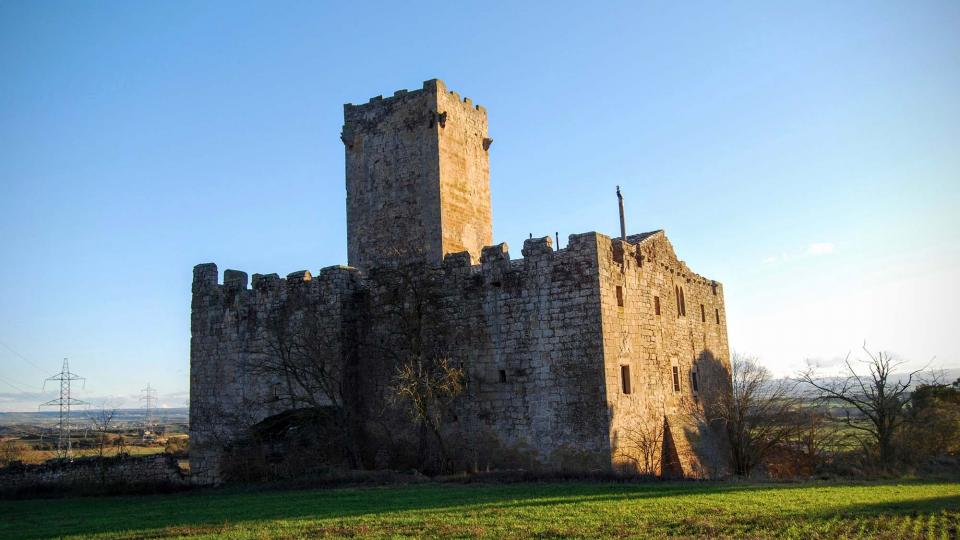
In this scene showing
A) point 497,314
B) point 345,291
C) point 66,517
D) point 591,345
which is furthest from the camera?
point 345,291

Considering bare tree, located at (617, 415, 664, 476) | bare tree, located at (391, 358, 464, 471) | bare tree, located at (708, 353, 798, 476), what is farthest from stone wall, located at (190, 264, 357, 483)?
bare tree, located at (708, 353, 798, 476)

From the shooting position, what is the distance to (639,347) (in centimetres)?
2175

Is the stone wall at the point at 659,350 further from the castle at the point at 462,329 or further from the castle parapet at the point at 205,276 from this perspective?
the castle parapet at the point at 205,276

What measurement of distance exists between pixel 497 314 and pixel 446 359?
1975 mm

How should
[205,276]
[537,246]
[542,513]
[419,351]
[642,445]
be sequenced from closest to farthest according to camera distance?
[542,513] < [642,445] < [537,246] < [419,351] < [205,276]

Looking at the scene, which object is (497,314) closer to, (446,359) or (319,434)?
(446,359)

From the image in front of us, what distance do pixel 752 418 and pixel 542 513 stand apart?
1593 centimetres

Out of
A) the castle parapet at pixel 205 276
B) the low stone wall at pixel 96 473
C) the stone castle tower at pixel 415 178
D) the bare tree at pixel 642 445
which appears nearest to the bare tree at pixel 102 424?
the low stone wall at pixel 96 473

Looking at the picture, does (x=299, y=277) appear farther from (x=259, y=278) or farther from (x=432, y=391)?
(x=432, y=391)

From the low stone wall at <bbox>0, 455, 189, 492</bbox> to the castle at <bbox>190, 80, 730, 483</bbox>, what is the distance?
102cm

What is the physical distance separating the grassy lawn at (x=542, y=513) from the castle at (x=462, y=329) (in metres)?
3.25

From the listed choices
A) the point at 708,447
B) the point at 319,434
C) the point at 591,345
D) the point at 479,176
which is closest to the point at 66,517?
the point at 319,434

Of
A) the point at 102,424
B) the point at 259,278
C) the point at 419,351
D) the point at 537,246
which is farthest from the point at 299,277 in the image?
the point at 102,424

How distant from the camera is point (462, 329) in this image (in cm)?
2180
